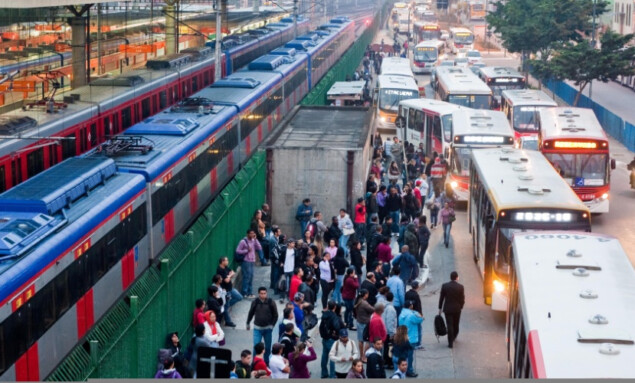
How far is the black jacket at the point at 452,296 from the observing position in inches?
744

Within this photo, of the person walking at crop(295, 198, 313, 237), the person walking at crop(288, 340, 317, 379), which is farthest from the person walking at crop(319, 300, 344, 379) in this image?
the person walking at crop(295, 198, 313, 237)

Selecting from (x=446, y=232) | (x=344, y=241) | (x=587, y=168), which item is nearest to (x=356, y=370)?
(x=344, y=241)

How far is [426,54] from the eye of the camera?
269 feet

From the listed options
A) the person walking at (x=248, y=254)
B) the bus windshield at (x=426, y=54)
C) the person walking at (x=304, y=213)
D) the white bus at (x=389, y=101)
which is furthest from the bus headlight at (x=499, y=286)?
the bus windshield at (x=426, y=54)

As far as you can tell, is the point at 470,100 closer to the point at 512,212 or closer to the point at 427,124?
the point at 427,124

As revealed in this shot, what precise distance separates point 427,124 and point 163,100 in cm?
1001

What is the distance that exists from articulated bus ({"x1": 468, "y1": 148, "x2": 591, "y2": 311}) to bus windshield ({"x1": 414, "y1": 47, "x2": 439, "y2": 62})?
5831cm

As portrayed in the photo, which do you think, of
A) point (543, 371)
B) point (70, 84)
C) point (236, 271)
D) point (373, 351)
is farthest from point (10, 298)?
point (70, 84)

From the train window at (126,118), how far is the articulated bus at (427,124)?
1062 centimetres

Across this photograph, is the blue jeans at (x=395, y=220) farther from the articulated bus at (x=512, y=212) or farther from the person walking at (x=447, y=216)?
the articulated bus at (x=512, y=212)

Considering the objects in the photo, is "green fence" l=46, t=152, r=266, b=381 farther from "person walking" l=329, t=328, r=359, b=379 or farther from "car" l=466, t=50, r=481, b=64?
"car" l=466, t=50, r=481, b=64

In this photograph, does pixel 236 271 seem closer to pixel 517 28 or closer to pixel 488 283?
pixel 488 283

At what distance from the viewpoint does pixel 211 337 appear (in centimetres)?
1606

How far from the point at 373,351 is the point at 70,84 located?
940 inches
